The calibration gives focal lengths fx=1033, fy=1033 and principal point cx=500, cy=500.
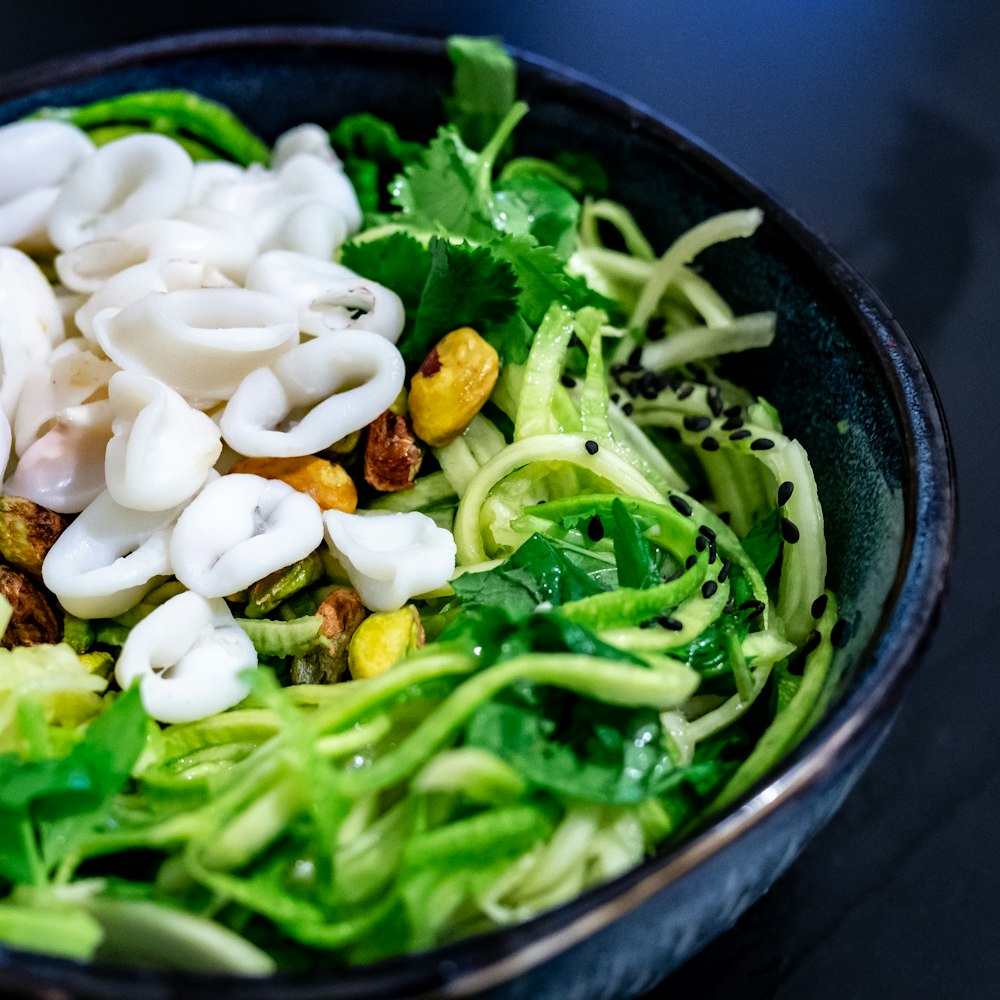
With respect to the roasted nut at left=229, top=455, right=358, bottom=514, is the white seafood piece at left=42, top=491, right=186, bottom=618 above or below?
below

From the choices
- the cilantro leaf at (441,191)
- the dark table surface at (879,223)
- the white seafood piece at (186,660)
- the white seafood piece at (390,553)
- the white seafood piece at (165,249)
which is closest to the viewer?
the white seafood piece at (186,660)

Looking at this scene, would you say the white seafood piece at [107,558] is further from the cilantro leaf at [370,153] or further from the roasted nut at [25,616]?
the cilantro leaf at [370,153]

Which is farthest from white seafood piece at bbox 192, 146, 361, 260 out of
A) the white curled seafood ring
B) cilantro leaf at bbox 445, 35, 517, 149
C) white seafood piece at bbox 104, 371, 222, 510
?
white seafood piece at bbox 104, 371, 222, 510

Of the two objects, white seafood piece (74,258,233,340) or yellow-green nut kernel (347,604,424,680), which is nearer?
yellow-green nut kernel (347,604,424,680)

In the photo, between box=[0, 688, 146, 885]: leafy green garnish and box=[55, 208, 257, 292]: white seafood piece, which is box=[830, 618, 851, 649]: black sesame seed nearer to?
box=[0, 688, 146, 885]: leafy green garnish

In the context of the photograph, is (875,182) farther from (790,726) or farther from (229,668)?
(229,668)

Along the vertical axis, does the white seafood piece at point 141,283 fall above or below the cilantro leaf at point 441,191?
below

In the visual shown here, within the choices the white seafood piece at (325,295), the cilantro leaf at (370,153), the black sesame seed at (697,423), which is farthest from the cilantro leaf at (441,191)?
the black sesame seed at (697,423)

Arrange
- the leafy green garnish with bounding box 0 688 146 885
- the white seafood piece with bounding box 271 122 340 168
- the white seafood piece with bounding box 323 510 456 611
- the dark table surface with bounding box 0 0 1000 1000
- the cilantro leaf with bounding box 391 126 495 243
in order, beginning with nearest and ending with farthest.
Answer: the leafy green garnish with bounding box 0 688 146 885
the white seafood piece with bounding box 323 510 456 611
the dark table surface with bounding box 0 0 1000 1000
the cilantro leaf with bounding box 391 126 495 243
the white seafood piece with bounding box 271 122 340 168
